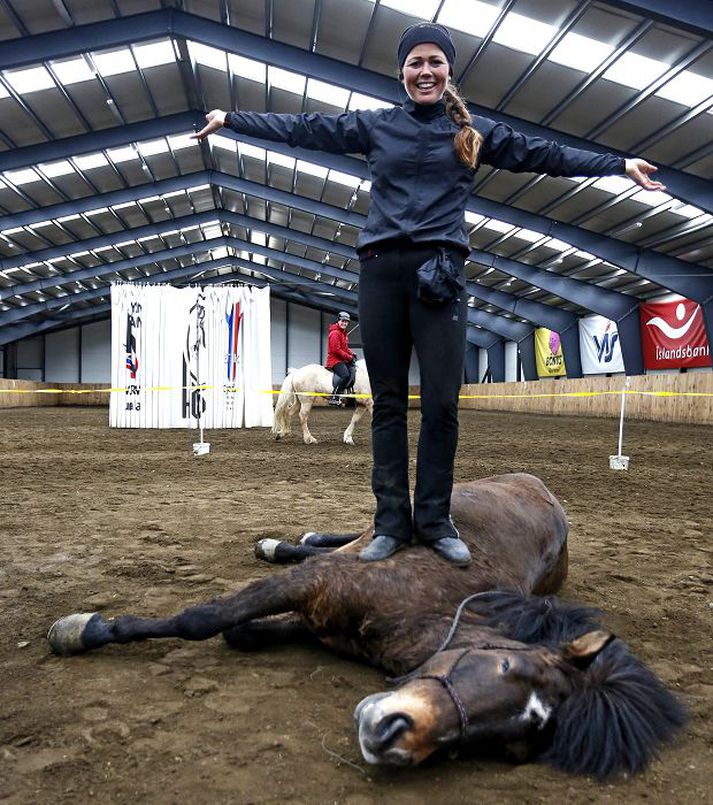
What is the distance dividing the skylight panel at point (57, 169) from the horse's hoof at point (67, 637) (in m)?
19.0

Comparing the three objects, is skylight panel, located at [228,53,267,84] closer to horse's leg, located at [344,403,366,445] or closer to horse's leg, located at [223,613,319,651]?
horse's leg, located at [344,403,366,445]

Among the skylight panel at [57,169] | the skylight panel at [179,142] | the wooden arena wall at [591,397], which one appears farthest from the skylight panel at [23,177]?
the wooden arena wall at [591,397]

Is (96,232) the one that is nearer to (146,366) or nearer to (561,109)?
(146,366)

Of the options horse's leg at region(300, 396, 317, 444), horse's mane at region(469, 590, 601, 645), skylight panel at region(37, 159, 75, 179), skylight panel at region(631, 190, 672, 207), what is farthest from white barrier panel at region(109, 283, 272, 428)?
horse's mane at region(469, 590, 601, 645)

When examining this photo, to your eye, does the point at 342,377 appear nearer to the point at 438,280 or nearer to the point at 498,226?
the point at 438,280

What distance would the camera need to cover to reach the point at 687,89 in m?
11.7

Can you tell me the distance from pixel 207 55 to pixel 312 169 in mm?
5489

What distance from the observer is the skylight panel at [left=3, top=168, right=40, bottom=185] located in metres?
18.8

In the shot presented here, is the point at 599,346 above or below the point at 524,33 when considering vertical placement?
below

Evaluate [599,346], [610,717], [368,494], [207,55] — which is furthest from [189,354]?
[599,346]

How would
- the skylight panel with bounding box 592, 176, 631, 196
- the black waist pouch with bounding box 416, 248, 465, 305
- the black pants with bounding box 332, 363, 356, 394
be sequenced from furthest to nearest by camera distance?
the skylight panel with bounding box 592, 176, 631, 196 → the black pants with bounding box 332, 363, 356, 394 → the black waist pouch with bounding box 416, 248, 465, 305

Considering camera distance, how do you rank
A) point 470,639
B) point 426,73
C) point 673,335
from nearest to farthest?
point 470,639 → point 426,73 → point 673,335

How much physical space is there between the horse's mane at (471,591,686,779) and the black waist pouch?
128cm

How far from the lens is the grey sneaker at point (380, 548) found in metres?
2.38
